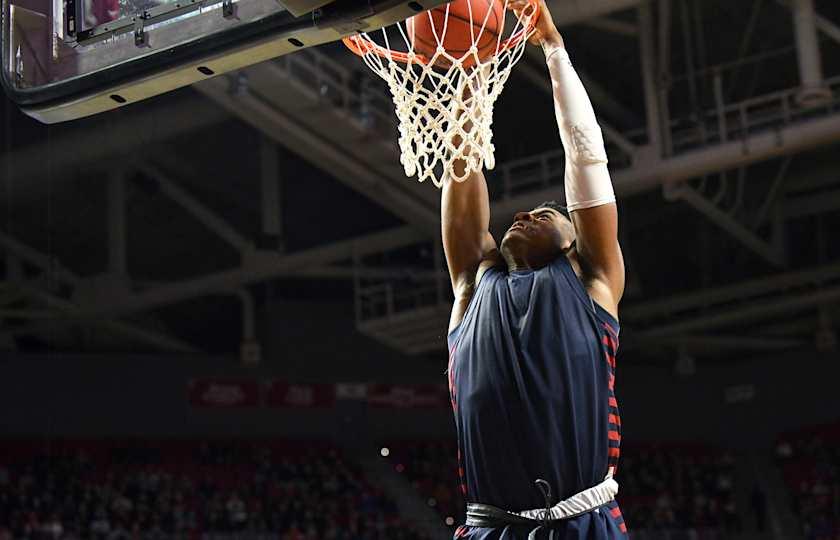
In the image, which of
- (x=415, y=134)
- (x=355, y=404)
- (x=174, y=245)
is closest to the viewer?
(x=415, y=134)

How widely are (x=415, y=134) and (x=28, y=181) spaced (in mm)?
19213

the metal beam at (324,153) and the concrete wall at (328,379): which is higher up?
the metal beam at (324,153)

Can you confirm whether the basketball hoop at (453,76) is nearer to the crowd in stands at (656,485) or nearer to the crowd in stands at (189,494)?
the crowd in stands at (189,494)

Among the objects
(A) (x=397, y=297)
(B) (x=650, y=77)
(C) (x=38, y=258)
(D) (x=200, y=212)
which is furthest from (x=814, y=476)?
(C) (x=38, y=258)

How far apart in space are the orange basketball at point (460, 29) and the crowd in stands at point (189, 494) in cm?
1737

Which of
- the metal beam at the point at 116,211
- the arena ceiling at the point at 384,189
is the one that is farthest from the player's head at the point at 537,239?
the metal beam at the point at 116,211

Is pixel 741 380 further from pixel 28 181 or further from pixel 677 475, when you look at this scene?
pixel 28 181

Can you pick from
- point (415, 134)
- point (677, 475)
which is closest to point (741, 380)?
point (677, 475)

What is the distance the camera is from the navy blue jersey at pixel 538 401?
3516mm

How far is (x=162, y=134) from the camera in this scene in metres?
21.5

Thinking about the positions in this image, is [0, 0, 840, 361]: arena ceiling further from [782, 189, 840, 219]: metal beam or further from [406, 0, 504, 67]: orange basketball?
[406, 0, 504, 67]: orange basketball

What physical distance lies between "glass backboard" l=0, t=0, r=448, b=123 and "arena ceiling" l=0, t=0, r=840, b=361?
41.4ft

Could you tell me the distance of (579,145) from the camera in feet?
12.6

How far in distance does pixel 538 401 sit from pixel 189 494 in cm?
2189
